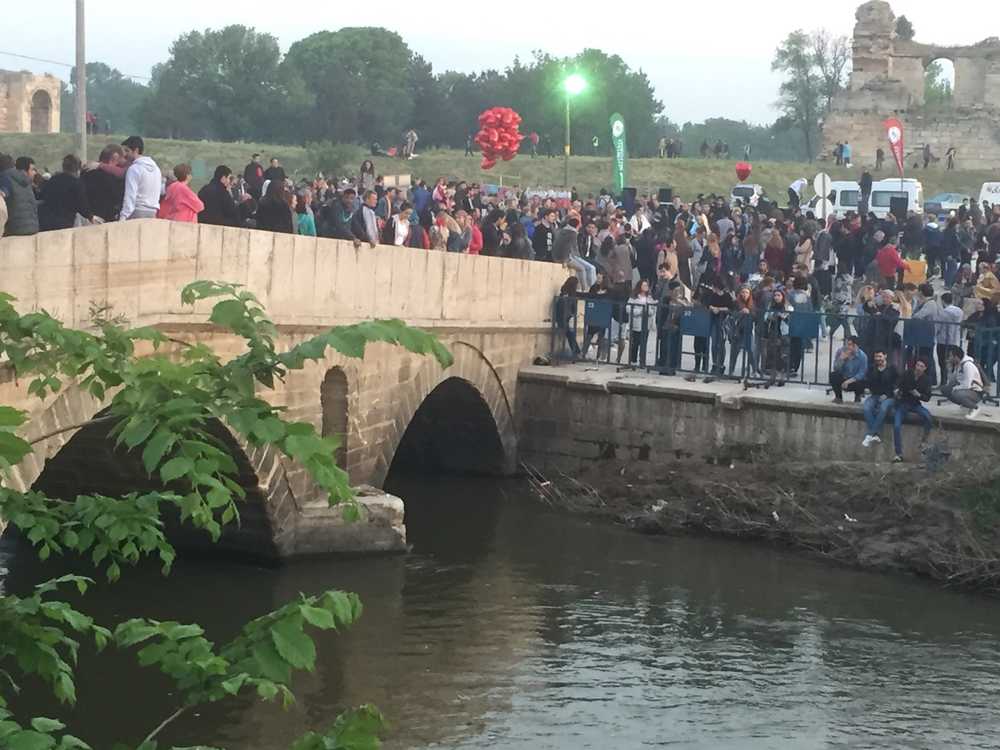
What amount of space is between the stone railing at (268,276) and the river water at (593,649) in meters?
2.53

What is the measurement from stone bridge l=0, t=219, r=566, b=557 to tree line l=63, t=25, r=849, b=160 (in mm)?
50440

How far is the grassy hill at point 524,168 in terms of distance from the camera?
51.5 metres

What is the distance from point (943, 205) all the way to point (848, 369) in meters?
27.1

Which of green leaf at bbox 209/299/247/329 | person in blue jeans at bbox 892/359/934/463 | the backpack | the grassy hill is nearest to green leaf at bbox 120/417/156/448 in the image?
green leaf at bbox 209/299/247/329

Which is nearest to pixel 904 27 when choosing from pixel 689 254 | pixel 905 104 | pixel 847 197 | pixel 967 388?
pixel 905 104

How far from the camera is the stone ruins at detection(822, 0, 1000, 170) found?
6131cm

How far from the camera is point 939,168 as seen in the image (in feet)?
193

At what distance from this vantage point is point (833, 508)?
→ 1797 centimetres

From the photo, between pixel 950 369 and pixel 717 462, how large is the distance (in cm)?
282

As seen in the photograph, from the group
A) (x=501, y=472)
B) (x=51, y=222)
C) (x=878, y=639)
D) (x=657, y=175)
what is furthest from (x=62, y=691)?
(x=657, y=175)

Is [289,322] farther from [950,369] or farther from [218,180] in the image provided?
[950,369]

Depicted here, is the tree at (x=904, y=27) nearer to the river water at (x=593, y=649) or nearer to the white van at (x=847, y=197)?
the white van at (x=847, y=197)

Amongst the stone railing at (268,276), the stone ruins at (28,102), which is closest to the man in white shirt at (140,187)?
the stone railing at (268,276)

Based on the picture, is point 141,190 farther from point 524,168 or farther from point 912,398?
point 524,168
